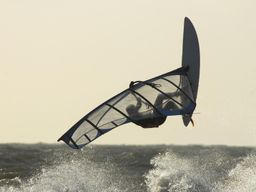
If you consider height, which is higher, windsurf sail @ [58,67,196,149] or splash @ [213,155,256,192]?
windsurf sail @ [58,67,196,149]

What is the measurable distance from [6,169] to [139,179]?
975 centimetres

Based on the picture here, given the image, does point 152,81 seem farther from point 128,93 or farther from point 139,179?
point 139,179

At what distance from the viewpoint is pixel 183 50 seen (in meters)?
16.1

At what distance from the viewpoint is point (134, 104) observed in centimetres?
1477

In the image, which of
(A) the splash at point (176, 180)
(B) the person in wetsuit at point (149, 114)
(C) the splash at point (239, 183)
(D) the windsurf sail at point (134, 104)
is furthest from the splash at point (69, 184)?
(B) the person in wetsuit at point (149, 114)

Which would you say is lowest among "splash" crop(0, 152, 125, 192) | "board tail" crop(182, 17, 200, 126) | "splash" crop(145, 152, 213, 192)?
"splash" crop(145, 152, 213, 192)

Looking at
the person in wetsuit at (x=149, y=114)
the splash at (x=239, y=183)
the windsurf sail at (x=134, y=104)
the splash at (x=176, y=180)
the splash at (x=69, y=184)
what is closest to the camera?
the windsurf sail at (x=134, y=104)

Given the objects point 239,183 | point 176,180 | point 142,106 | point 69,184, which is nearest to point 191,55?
point 142,106

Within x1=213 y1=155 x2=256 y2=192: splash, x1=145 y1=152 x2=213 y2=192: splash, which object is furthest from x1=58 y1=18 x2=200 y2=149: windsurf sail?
x1=145 y1=152 x2=213 y2=192: splash

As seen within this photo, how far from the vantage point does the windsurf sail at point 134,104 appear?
47.2ft

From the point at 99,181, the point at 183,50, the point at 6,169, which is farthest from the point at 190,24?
the point at 6,169

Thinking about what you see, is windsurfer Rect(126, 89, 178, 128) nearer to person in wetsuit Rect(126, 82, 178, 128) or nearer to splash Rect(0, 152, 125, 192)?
person in wetsuit Rect(126, 82, 178, 128)

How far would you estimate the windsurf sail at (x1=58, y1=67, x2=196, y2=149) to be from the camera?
567 inches

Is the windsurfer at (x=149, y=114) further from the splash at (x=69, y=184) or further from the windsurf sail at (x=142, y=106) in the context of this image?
the splash at (x=69, y=184)
